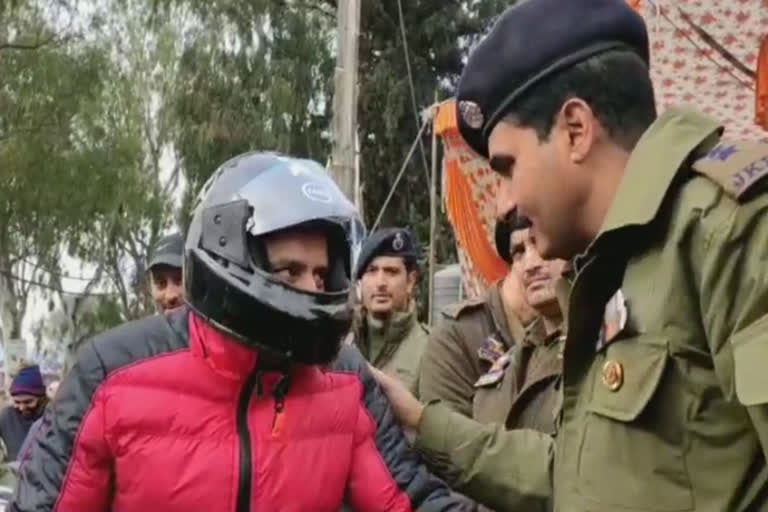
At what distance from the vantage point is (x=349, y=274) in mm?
2863

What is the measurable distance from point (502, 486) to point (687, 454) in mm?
821

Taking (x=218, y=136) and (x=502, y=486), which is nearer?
(x=502, y=486)

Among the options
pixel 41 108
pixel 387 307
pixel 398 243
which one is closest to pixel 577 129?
pixel 387 307

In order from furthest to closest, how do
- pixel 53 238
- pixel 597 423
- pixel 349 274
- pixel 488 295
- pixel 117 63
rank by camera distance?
pixel 117 63
pixel 53 238
pixel 488 295
pixel 349 274
pixel 597 423

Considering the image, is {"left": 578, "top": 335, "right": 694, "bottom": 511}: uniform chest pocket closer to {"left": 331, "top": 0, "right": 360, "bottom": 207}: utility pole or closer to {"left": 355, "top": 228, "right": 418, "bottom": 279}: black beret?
{"left": 355, "top": 228, "right": 418, "bottom": 279}: black beret

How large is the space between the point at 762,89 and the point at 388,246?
165cm

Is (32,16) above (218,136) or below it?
above

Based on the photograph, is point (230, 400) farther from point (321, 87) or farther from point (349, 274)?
point (321, 87)

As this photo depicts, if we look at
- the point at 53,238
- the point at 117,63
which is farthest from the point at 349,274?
the point at 117,63

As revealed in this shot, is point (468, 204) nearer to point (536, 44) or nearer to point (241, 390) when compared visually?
point (241, 390)

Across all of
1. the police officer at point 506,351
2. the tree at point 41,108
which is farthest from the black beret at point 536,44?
the tree at point 41,108

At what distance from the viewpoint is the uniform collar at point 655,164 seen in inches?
71.4

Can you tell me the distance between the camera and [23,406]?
32.4 ft

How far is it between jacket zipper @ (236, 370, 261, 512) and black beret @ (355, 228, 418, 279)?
3.32m
